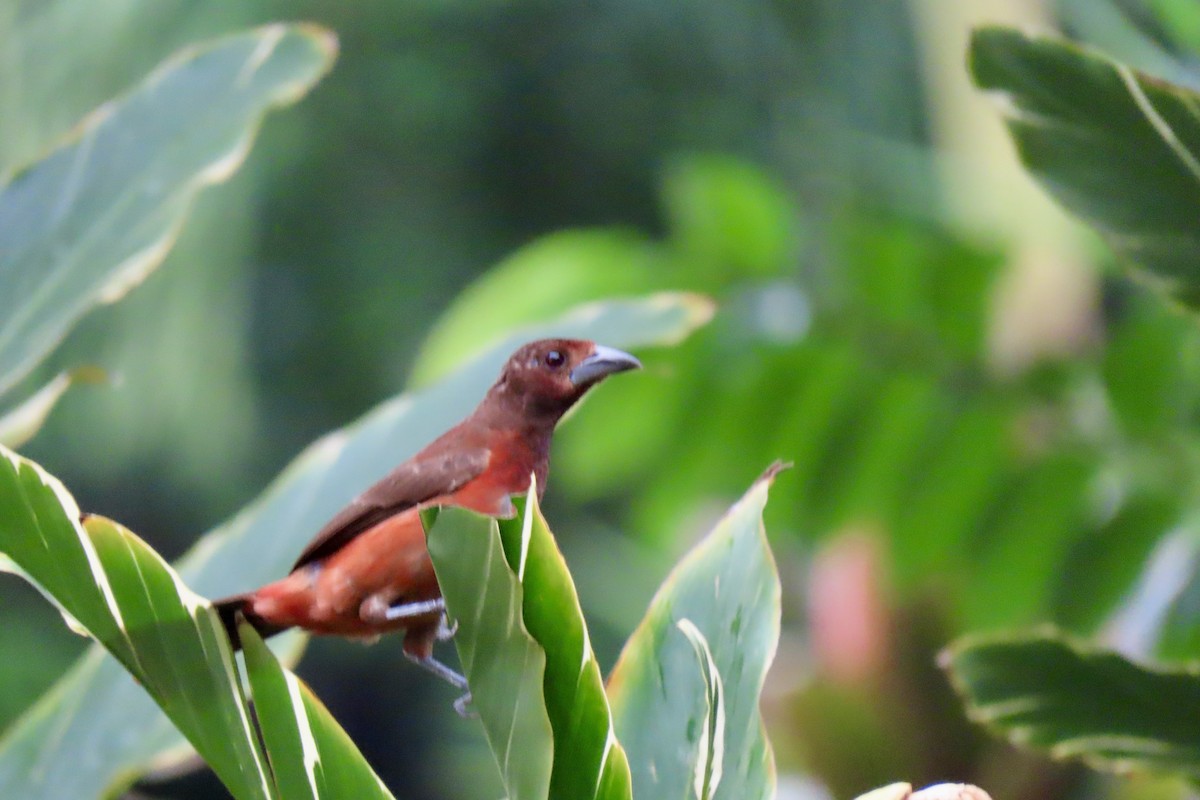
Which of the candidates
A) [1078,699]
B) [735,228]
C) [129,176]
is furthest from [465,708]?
[735,228]

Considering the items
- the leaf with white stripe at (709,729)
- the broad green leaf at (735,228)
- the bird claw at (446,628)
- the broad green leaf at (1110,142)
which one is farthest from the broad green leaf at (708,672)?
the broad green leaf at (735,228)

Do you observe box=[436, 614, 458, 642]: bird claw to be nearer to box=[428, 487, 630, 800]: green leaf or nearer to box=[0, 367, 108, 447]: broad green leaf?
box=[428, 487, 630, 800]: green leaf

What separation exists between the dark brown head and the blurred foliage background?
16 cm

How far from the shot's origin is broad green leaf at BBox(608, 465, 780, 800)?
1.79 feet

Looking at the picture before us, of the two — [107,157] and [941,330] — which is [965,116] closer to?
[941,330]

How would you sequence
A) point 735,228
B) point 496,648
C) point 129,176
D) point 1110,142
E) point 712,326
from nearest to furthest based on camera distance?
point 496,648 → point 1110,142 → point 129,176 → point 712,326 → point 735,228

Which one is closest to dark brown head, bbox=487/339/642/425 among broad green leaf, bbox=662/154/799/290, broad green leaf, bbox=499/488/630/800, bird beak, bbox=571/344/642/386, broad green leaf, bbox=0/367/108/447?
bird beak, bbox=571/344/642/386

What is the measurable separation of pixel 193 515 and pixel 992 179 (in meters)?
3.28

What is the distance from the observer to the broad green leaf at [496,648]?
43 cm

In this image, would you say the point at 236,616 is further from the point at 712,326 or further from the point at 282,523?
the point at 712,326

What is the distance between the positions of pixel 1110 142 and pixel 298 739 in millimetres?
529

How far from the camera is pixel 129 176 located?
0.85m

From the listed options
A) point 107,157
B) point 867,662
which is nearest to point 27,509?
point 107,157

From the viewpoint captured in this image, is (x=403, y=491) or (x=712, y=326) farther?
(x=712, y=326)
